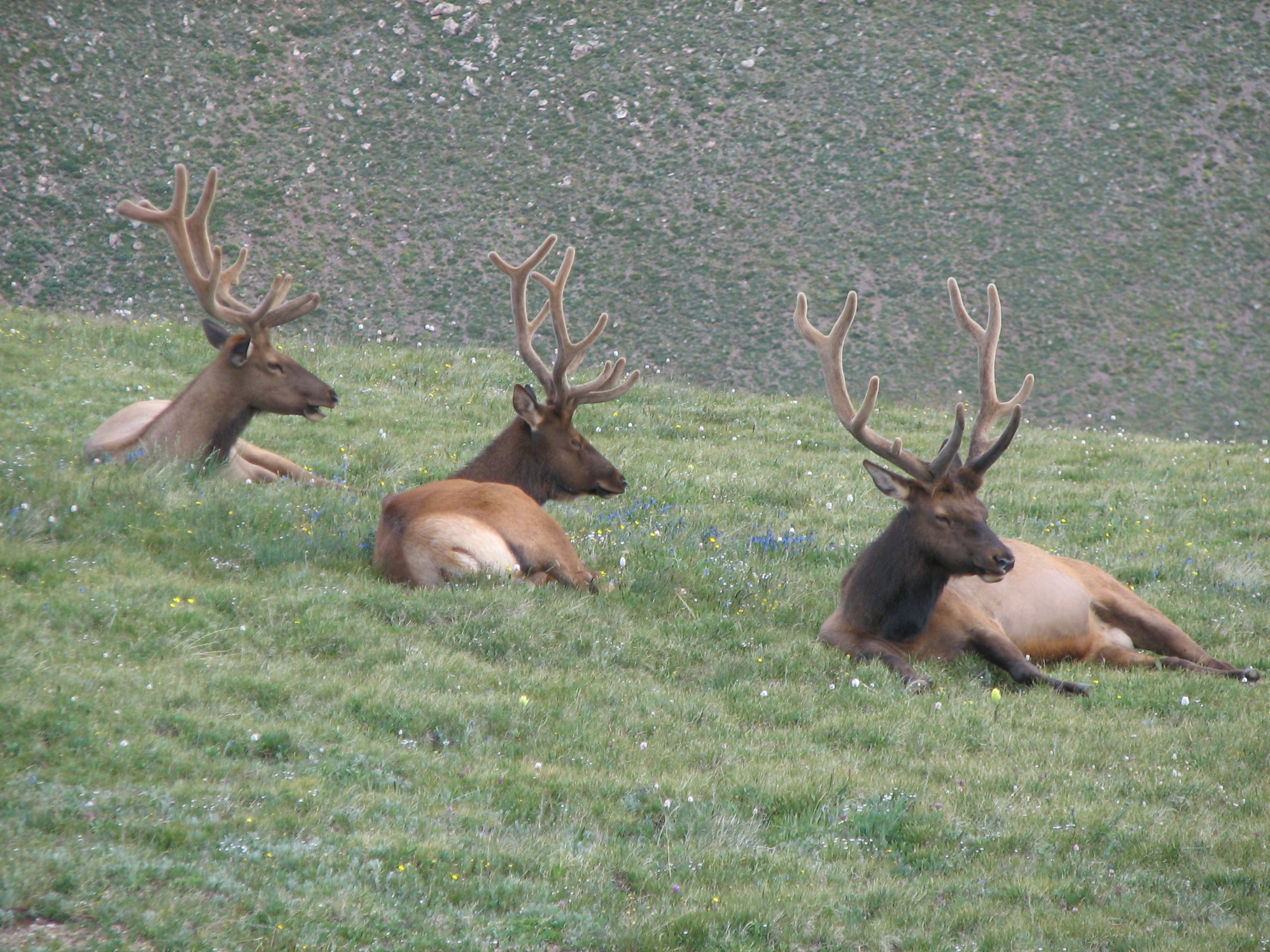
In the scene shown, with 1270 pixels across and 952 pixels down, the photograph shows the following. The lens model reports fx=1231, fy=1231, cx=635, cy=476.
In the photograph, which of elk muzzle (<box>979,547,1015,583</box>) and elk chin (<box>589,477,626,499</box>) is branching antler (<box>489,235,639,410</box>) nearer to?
elk chin (<box>589,477,626,499</box>)

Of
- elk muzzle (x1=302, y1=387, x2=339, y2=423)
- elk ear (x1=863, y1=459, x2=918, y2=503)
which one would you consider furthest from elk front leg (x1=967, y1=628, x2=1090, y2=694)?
elk muzzle (x1=302, y1=387, x2=339, y2=423)

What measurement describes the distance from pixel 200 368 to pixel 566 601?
30.0ft

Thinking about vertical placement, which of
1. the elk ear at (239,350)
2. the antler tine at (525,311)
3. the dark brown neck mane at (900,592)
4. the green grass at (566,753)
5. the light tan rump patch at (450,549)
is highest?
the antler tine at (525,311)

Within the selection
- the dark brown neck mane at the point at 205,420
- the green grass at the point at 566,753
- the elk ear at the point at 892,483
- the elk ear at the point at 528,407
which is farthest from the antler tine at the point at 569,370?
the dark brown neck mane at the point at 205,420

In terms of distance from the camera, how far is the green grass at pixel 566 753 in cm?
424

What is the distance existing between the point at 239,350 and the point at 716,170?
94.5 feet

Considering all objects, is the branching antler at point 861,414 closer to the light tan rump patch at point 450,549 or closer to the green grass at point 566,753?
the green grass at point 566,753

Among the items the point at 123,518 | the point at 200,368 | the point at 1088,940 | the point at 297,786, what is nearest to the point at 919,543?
the point at 1088,940

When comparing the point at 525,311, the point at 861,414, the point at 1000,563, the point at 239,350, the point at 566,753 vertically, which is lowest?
the point at 566,753

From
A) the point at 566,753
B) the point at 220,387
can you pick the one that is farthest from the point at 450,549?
the point at 220,387

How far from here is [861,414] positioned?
7930mm

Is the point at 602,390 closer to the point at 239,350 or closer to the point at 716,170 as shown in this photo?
the point at 239,350

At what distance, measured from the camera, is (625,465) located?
11945mm

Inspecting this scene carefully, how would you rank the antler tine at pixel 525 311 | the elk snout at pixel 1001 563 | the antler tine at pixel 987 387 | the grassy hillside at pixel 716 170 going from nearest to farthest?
1. the elk snout at pixel 1001 563
2. the antler tine at pixel 987 387
3. the antler tine at pixel 525 311
4. the grassy hillside at pixel 716 170
